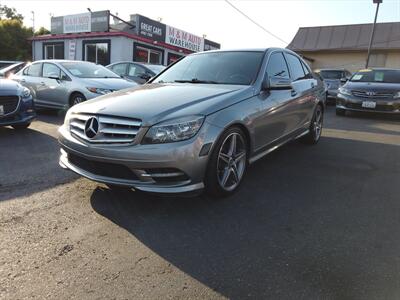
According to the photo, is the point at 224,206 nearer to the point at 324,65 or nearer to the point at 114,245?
the point at 114,245

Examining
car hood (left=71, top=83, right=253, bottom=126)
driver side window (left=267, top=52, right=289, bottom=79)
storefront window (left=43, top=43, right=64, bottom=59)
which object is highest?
storefront window (left=43, top=43, right=64, bottom=59)

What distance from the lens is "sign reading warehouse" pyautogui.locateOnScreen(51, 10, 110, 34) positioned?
20.0m

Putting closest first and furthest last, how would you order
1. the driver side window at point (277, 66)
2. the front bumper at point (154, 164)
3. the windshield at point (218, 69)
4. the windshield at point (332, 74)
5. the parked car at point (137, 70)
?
1. the front bumper at point (154, 164)
2. the windshield at point (218, 69)
3. the driver side window at point (277, 66)
4. the parked car at point (137, 70)
5. the windshield at point (332, 74)

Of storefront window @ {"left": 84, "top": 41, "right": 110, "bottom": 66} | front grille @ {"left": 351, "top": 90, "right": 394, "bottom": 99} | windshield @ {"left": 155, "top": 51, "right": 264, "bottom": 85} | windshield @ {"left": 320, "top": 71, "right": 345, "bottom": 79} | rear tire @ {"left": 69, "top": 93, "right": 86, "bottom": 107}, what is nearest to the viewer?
windshield @ {"left": 155, "top": 51, "right": 264, "bottom": 85}

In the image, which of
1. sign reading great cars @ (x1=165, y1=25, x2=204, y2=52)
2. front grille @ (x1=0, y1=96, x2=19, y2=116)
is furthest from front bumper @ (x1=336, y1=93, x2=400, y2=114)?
sign reading great cars @ (x1=165, y1=25, x2=204, y2=52)

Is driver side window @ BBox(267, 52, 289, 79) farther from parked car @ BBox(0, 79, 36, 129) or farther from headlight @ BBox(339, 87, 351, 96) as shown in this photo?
headlight @ BBox(339, 87, 351, 96)

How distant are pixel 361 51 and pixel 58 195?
2943cm

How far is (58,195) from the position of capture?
146 inches

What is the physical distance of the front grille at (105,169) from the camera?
3.19 m

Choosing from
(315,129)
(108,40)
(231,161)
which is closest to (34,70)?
(315,129)

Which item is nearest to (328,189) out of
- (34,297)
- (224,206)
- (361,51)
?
(224,206)

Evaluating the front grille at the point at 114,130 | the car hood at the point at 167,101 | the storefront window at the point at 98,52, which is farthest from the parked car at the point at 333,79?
the front grille at the point at 114,130

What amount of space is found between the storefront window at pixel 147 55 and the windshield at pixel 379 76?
41.8ft

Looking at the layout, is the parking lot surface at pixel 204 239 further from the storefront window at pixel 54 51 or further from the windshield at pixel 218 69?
the storefront window at pixel 54 51
